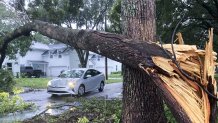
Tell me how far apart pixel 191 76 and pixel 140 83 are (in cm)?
122

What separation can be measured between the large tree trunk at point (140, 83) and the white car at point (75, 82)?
12.5 meters

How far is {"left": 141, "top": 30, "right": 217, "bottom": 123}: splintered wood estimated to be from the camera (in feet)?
11.7

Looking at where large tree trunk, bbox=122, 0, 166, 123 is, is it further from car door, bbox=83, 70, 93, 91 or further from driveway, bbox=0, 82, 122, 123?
car door, bbox=83, 70, 93, 91

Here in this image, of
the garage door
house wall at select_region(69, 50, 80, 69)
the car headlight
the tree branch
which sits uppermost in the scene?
house wall at select_region(69, 50, 80, 69)

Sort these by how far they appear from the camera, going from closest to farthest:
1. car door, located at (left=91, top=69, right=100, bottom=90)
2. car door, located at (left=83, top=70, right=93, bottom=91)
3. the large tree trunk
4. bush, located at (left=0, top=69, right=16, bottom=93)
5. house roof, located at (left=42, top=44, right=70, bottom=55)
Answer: the large tree trunk, bush, located at (left=0, top=69, right=16, bottom=93), car door, located at (left=83, top=70, right=93, bottom=91), car door, located at (left=91, top=69, right=100, bottom=90), house roof, located at (left=42, top=44, right=70, bottom=55)

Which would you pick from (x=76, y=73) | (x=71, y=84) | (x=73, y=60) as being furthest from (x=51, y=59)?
(x=71, y=84)

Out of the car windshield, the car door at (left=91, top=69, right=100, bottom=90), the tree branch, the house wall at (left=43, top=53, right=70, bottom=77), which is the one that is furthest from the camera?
the house wall at (left=43, top=53, right=70, bottom=77)

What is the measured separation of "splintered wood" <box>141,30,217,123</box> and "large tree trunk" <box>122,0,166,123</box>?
99 centimetres

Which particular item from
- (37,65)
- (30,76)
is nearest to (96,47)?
(30,76)

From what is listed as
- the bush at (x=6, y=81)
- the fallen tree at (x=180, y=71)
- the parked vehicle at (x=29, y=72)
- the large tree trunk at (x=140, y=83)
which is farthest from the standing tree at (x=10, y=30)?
the parked vehicle at (x=29, y=72)

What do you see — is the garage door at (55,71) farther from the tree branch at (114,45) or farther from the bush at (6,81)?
the tree branch at (114,45)

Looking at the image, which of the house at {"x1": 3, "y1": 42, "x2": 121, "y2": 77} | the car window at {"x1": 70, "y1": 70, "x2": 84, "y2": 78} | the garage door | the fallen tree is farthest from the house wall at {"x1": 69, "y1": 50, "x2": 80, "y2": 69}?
the fallen tree

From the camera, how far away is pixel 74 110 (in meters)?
9.24

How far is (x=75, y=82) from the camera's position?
17641mm
